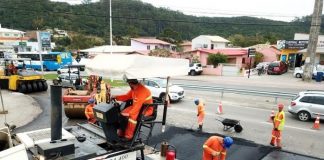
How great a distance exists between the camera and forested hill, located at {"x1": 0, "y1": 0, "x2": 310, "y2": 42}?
80062 millimetres

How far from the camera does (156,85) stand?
19281 millimetres

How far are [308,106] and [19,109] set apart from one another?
1579 cm

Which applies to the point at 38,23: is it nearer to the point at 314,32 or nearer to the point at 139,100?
the point at 314,32

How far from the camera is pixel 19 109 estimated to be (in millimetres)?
16047

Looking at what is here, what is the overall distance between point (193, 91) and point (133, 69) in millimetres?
19721

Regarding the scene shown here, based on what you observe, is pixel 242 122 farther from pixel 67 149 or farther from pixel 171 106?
pixel 67 149

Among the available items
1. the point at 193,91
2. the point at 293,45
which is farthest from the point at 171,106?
the point at 293,45

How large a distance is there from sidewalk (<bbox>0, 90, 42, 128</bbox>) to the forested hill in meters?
57.8

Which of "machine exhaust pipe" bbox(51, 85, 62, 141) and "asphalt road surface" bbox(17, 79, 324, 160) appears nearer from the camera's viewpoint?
"machine exhaust pipe" bbox(51, 85, 62, 141)

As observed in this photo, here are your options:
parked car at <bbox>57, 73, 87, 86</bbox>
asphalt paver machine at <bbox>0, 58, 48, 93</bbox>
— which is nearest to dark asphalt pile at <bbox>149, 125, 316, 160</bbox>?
parked car at <bbox>57, 73, 87, 86</bbox>

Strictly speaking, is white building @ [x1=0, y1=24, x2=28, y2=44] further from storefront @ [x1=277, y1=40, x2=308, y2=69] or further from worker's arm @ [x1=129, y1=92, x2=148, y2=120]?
storefront @ [x1=277, y1=40, x2=308, y2=69]

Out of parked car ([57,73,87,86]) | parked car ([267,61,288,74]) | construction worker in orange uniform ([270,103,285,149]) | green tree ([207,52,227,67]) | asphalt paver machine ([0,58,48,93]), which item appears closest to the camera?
construction worker in orange uniform ([270,103,285,149])

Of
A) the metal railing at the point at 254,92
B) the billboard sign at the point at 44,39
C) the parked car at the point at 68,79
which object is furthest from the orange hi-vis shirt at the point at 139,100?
the billboard sign at the point at 44,39

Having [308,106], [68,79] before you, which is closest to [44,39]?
[68,79]
